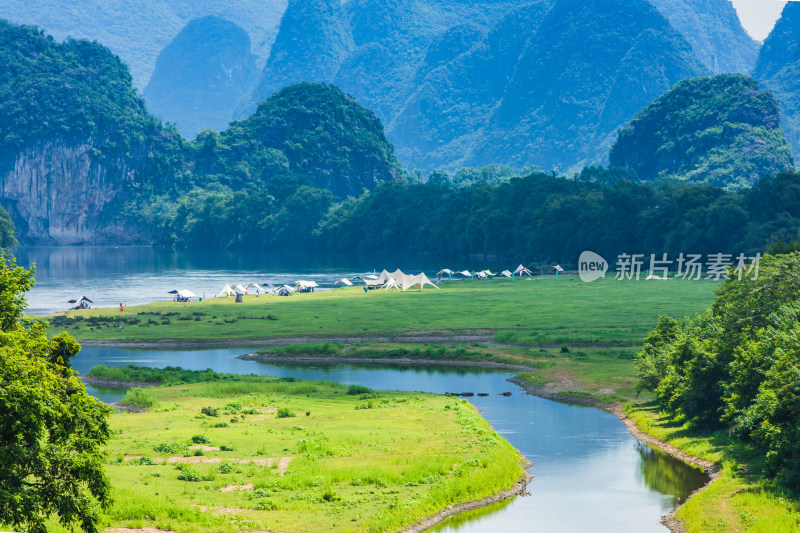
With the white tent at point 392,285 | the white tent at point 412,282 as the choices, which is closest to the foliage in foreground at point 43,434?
the white tent at point 392,285

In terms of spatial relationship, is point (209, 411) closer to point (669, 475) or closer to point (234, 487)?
point (234, 487)

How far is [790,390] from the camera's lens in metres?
36.2

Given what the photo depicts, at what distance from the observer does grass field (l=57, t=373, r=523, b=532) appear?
33375mm

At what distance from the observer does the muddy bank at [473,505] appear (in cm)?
3584

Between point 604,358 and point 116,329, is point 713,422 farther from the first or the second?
point 116,329

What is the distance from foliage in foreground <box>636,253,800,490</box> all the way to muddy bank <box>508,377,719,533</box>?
2038 millimetres

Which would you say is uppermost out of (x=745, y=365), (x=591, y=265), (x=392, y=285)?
(x=591, y=265)

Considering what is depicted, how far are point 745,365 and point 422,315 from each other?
181ft

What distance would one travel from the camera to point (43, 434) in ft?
82.2

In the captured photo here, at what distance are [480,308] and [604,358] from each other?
28527mm

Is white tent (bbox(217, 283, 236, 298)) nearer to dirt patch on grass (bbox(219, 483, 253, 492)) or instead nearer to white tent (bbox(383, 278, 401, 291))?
white tent (bbox(383, 278, 401, 291))

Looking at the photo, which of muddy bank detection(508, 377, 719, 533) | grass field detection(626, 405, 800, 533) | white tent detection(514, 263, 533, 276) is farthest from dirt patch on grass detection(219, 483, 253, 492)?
white tent detection(514, 263, 533, 276)

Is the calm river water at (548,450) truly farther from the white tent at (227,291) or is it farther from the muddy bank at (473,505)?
the white tent at (227,291)

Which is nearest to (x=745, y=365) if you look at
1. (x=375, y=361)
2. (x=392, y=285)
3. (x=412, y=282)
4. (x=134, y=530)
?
(x=134, y=530)
